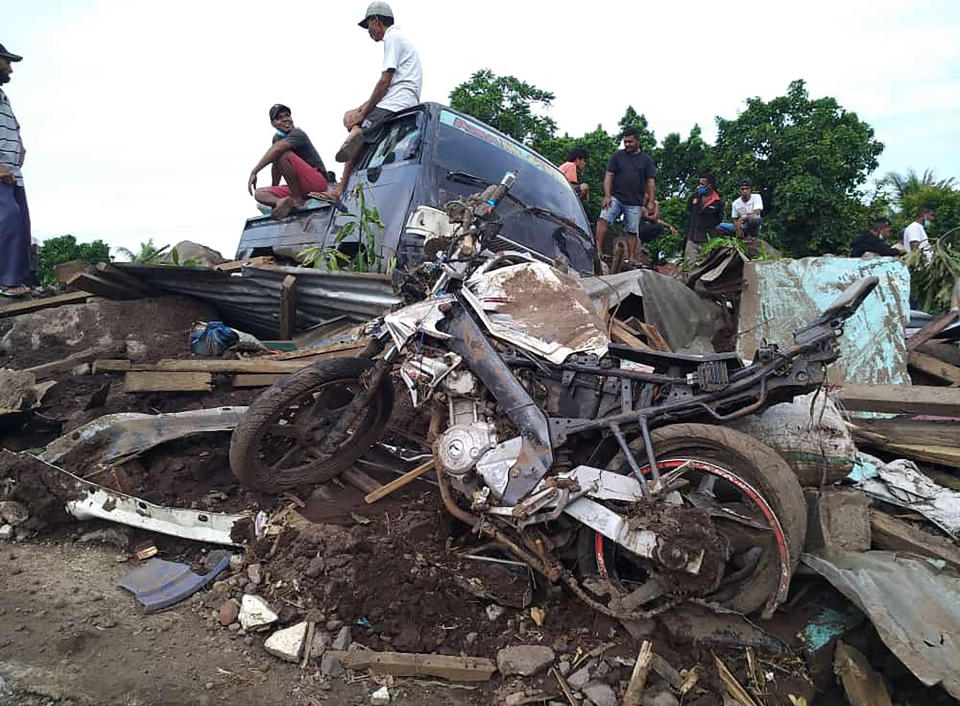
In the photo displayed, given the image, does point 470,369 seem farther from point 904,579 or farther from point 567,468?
point 904,579

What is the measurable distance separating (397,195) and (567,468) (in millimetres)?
3415

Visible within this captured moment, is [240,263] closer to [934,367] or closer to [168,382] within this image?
[168,382]

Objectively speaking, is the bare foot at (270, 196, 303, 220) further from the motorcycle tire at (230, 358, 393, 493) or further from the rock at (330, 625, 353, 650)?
the rock at (330, 625, 353, 650)

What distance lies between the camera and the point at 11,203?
243 inches

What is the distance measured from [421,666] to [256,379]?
2.76m

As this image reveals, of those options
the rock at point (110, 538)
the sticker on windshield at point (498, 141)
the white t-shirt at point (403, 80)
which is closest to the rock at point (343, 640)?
the rock at point (110, 538)

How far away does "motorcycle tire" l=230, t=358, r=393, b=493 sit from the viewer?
3459mm

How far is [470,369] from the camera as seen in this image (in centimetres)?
313

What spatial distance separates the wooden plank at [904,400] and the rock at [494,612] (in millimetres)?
2650

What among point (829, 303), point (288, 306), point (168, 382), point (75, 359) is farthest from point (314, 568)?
point (829, 303)

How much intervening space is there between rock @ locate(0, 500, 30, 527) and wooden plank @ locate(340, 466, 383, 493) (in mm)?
1736

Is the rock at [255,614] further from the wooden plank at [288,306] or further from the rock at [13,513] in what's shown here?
the wooden plank at [288,306]

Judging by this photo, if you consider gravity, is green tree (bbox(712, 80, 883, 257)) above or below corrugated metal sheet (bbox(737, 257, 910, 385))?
above

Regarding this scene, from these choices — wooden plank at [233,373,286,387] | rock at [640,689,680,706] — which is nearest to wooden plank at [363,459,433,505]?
wooden plank at [233,373,286,387]
